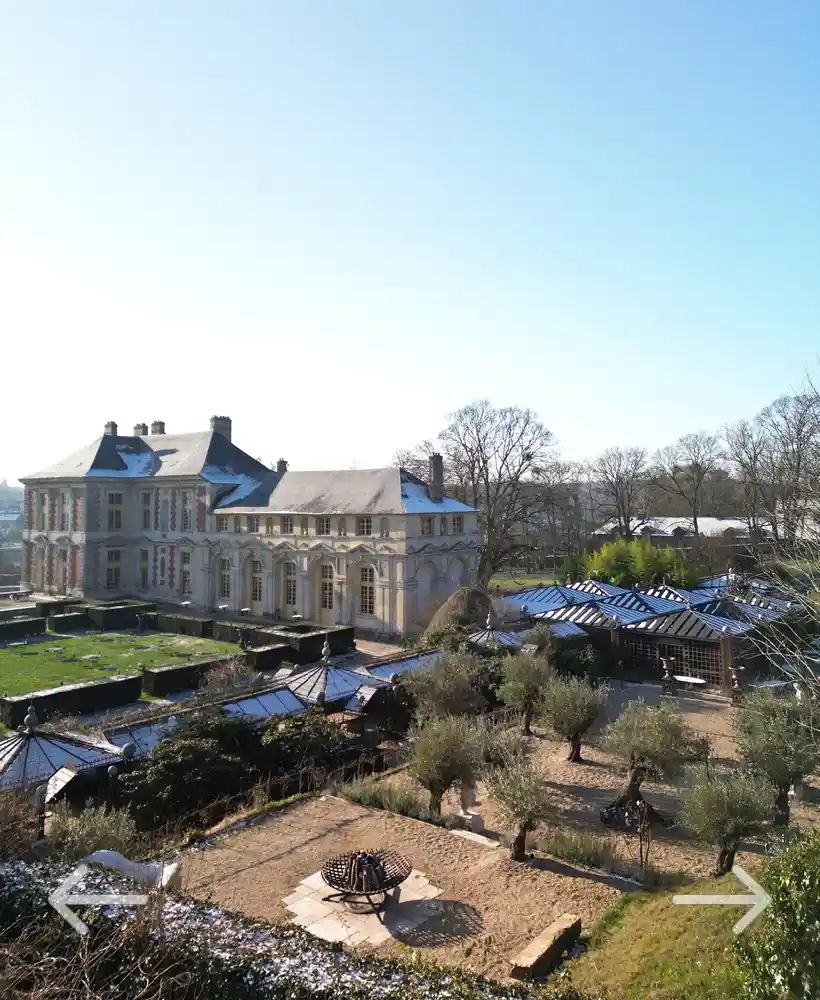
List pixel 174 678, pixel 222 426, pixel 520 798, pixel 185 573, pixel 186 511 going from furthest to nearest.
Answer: pixel 222 426, pixel 185 573, pixel 186 511, pixel 174 678, pixel 520 798

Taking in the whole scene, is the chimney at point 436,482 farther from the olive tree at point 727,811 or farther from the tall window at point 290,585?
the olive tree at point 727,811

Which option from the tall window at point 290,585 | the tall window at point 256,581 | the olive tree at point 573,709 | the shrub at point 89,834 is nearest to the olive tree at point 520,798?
the olive tree at point 573,709

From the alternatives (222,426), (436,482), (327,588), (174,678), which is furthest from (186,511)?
(174,678)

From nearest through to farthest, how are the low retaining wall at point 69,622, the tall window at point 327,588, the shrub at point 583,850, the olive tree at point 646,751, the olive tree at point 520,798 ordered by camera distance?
the olive tree at point 520,798, the shrub at point 583,850, the olive tree at point 646,751, the low retaining wall at point 69,622, the tall window at point 327,588

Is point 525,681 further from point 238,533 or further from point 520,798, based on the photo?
point 238,533

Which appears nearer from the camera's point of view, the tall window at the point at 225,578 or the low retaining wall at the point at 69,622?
the low retaining wall at the point at 69,622
